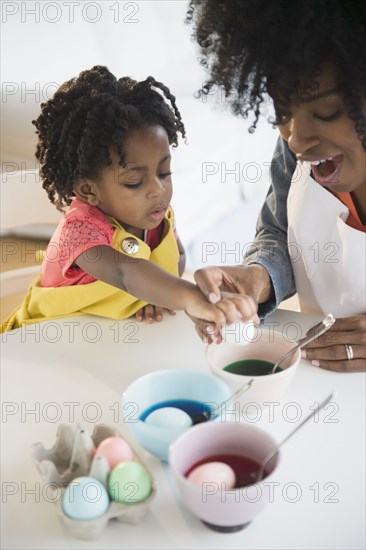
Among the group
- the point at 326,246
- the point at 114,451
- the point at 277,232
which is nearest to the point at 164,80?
the point at 277,232

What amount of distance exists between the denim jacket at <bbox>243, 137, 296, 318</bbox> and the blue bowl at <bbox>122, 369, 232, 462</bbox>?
0.34 m

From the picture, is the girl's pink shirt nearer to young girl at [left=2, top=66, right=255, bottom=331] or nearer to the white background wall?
young girl at [left=2, top=66, right=255, bottom=331]

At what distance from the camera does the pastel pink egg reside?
2.25 feet

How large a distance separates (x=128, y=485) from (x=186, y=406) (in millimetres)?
172

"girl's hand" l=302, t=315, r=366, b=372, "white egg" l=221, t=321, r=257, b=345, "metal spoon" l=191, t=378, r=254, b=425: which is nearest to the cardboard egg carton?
"metal spoon" l=191, t=378, r=254, b=425

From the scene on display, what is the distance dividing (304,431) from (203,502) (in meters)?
0.24

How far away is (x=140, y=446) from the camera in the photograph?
805mm

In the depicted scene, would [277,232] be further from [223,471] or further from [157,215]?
[223,471]

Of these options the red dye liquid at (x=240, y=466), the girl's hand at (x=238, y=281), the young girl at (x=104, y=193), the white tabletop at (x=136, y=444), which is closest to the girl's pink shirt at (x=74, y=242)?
the young girl at (x=104, y=193)

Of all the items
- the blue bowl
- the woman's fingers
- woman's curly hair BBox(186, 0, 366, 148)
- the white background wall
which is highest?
the white background wall

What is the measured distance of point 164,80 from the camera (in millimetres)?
2971

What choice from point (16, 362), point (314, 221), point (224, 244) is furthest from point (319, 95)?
point (224, 244)

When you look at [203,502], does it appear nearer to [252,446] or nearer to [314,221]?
[252,446]

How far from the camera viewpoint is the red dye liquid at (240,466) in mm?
660
